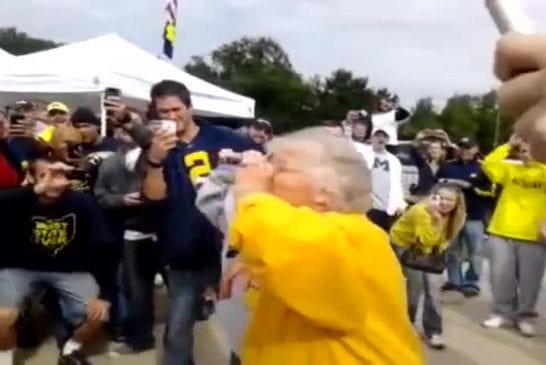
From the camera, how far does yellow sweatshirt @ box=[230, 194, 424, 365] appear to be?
274cm

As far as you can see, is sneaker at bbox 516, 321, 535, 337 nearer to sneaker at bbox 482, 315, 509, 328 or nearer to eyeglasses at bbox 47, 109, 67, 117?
sneaker at bbox 482, 315, 509, 328

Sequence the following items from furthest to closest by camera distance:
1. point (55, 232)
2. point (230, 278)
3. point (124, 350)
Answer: point (124, 350) < point (55, 232) < point (230, 278)

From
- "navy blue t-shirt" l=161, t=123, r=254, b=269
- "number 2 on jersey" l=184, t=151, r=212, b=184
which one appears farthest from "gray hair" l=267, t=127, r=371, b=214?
"number 2 on jersey" l=184, t=151, r=212, b=184

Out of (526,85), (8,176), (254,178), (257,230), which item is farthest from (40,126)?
(526,85)

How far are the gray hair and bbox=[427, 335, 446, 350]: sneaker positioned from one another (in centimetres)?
496

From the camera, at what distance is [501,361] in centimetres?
770

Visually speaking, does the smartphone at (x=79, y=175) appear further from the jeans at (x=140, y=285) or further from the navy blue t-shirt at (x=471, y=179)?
the navy blue t-shirt at (x=471, y=179)

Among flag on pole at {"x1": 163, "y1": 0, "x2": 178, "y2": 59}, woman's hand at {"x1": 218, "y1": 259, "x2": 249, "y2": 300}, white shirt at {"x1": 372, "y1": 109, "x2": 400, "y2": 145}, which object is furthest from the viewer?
flag on pole at {"x1": 163, "y1": 0, "x2": 178, "y2": 59}

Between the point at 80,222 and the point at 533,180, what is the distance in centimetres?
365

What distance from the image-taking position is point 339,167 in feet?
10.4

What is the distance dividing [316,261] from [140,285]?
15.5ft

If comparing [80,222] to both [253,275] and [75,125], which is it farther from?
[253,275]

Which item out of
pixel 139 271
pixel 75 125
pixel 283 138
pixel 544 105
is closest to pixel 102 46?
pixel 75 125

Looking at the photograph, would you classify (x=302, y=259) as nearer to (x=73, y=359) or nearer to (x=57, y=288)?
(x=57, y=288)
